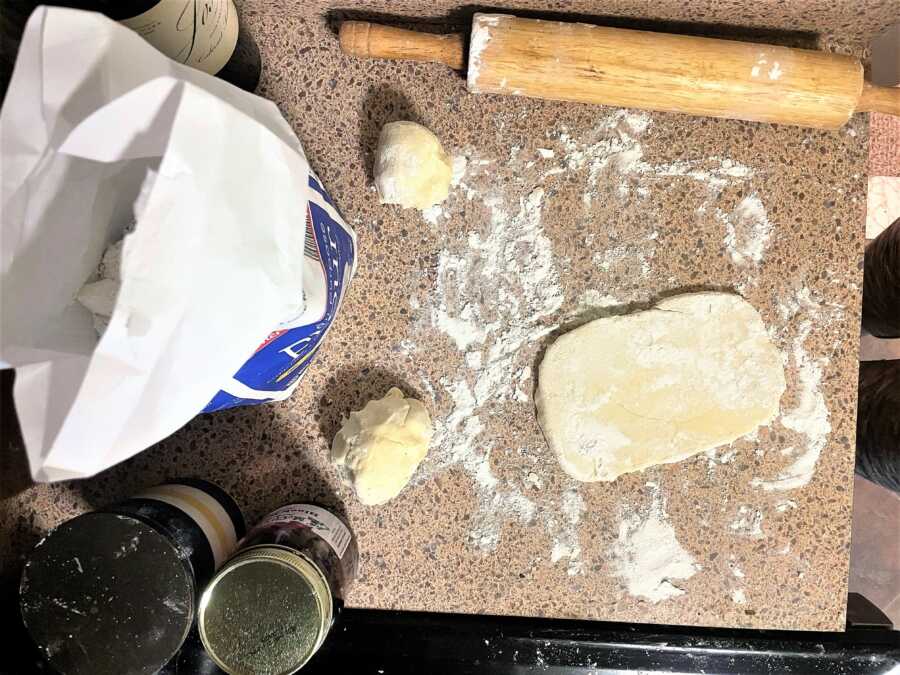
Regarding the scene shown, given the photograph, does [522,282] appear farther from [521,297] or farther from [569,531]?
[569,531]

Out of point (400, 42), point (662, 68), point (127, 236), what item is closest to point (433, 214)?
point (400, 42)

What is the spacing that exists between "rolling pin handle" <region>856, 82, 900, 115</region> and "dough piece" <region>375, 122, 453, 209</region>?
1.57 ft

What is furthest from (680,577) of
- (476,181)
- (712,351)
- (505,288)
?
(476,181)

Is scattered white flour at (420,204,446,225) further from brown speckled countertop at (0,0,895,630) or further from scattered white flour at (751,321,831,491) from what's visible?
scattered white flour at (751,321,831,491)

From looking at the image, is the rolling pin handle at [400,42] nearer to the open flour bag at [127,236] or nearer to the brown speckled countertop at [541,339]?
the brown speckled countertop at [541,339]

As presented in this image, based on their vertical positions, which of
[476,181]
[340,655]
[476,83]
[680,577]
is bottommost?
[340,655]

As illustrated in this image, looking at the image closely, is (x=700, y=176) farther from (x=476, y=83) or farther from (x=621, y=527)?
(x=621, y=527)

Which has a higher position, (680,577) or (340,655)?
(680,577)

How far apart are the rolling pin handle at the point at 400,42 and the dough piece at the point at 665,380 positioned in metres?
0.36

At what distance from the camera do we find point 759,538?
2.48ft

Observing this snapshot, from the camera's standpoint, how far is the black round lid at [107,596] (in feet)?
1.84

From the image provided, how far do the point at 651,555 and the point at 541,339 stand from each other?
0.31 m

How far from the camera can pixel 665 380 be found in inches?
Answer: 28.9

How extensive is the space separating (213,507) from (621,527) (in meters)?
0.49
